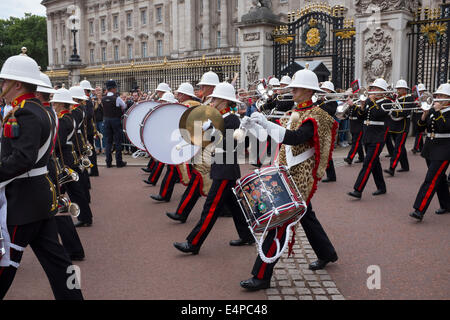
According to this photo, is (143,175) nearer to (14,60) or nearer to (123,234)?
(123,234)

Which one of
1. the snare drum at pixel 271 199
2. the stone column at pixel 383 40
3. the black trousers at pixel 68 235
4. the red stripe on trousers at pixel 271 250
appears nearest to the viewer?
the snare drum at pixel 271 199

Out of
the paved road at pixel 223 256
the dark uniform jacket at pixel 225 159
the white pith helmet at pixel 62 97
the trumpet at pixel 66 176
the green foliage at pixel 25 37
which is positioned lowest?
the paved road at pixel 223 256

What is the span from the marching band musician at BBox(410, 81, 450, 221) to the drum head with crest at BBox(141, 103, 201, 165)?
3.23 meters

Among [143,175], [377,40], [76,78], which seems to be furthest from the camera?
[76,78]

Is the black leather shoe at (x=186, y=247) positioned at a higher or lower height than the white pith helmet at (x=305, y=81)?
lower

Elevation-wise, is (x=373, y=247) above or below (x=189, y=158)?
below

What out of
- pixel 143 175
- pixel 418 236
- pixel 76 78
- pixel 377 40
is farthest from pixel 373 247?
pixel 76 78

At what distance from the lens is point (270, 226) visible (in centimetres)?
416

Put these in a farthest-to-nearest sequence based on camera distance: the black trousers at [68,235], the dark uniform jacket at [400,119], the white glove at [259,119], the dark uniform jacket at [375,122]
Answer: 1. the dark uniform jacket at [400,119]
2. the dark uniform jacket at [375,122]
3. the black trousers at [68,235]
4. the white glove at [259,119]

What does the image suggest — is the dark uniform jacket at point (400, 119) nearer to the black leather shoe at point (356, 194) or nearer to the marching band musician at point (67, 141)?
the black leather shoe at point (356, 194)

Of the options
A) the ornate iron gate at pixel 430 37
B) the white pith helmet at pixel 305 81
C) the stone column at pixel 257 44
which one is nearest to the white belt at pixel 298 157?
the white pith helmet at pixel 305 81

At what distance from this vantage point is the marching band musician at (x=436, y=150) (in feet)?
21.1

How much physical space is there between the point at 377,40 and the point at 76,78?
14691 millimetres
